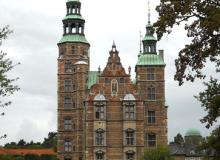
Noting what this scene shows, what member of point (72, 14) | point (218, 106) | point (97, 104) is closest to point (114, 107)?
point (97, 104)

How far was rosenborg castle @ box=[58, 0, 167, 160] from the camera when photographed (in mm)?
69562

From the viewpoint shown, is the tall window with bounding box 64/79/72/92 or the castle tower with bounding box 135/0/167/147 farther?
the tall window with bounding box 64/79/72/92

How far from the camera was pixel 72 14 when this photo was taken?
248 ft

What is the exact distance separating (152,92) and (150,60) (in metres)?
3.84

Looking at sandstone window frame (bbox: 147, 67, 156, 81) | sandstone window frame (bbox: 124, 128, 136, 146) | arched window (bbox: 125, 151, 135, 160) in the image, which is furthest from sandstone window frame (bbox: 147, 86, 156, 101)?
arched window (bbox: 125, 151, 135, 160)

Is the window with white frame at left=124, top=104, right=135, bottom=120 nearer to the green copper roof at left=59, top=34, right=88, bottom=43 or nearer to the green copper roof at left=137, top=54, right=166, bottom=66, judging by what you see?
the green copper roof at left=137, top=54, right=166, bottom=66

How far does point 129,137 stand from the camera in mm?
69750

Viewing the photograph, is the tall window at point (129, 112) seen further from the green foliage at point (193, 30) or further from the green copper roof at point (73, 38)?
the green foliage at point (193, 30)

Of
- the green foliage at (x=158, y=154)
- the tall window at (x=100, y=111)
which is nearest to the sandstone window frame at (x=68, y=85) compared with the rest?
the tall window at (x=100, y=111)

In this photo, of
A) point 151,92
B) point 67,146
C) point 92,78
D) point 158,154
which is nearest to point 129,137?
point 151,92

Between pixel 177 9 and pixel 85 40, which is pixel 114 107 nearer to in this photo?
pixel 85 40

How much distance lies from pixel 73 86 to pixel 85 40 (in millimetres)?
5953

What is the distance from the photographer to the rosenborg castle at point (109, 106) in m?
69.6

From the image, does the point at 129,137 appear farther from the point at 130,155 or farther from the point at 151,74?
the point at 151,74
